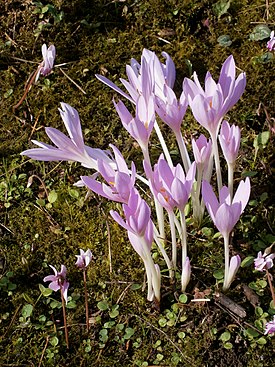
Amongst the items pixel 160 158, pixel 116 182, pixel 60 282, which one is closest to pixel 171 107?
pixel 160 158

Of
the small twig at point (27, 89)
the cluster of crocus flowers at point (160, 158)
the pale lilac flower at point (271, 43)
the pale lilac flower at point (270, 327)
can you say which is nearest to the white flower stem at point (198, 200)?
the cluster of crocus flowers at point (160, 158)

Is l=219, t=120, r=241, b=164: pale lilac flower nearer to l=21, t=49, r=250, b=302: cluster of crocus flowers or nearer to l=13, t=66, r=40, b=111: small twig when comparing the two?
l=21, t=49, r=250, b=302: cluster of crocus flowers

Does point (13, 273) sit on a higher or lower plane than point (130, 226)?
lower

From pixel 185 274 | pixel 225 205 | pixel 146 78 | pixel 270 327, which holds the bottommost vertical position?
Answer: pixel 270 327

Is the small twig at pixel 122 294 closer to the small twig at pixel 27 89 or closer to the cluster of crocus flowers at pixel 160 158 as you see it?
the cluster of crocus flowers at pixel 160 158

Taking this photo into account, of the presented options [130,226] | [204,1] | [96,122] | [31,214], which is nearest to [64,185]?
[31,214]

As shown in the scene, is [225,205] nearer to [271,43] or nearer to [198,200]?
[198,200]

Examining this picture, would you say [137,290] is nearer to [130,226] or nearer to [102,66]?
[130,226]
